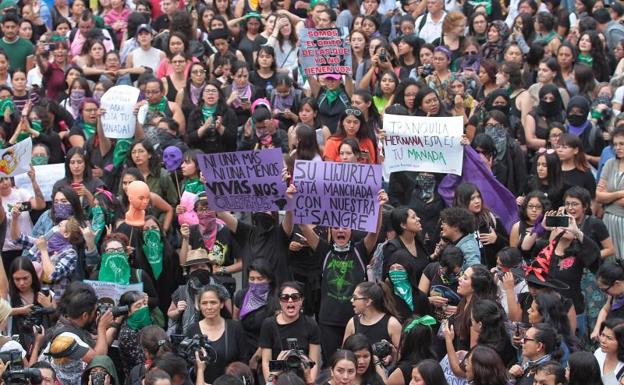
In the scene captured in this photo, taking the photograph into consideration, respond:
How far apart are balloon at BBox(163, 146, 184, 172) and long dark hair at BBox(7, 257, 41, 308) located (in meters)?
2.38

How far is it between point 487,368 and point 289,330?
1.81 m

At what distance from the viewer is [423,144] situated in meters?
14.8

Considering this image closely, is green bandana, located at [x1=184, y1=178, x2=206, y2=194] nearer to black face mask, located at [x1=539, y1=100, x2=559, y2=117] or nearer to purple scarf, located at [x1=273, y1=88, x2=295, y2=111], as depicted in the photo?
purple scarf, located at [x1=273, y1=88, x2=295, y2=111]

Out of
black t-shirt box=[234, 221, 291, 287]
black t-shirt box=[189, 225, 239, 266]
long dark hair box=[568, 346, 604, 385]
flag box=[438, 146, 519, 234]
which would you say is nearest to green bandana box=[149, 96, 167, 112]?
black t-shirt box=[189, 225, 239, 266]

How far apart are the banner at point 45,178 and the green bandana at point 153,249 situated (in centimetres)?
171

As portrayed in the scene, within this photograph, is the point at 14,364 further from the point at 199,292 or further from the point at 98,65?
the point at 98,65

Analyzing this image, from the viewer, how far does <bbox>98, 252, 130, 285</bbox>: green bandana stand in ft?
43.4

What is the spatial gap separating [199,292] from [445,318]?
1816mm

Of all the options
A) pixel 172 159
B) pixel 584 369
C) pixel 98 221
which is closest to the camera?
pixel 584 369

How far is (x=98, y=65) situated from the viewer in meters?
18.5

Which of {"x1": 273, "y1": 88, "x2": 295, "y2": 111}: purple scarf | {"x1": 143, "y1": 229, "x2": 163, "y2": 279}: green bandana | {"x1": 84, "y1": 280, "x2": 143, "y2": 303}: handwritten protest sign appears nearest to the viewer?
{"x1": 84, "y1": 280, "x2": 143, "y2": 303}: handwritten protest sign

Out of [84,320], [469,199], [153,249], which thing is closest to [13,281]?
[84,320]

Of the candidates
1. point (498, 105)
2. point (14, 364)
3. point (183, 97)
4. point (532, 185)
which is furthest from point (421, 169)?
point (14, 364)

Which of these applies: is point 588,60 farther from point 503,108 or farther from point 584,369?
point 584,369
